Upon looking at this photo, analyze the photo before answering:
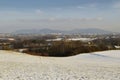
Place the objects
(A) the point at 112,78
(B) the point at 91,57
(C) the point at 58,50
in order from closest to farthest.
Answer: (A) the point at 112,78 < (B) the point at 91,57 < (C) the point at 58,50

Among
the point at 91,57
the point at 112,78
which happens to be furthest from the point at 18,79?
the point at 91,57

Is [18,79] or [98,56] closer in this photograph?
[18,79]

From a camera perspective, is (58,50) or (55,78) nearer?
(55,78)

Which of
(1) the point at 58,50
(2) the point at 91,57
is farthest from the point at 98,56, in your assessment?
(1) the point at 58,50

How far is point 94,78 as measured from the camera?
44.6 feet

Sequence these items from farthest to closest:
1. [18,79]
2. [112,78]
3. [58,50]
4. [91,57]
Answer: [58,50] → [91,57] → [112,78] → [18,79]

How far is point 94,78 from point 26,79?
3438 millimetres

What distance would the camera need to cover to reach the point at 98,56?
106 feet

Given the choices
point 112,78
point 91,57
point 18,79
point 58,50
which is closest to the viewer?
point 18,79

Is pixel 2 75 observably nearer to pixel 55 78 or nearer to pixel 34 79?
pixel 34 79

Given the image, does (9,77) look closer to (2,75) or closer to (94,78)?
(2,75)

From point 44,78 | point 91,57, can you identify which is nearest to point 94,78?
point 44,78

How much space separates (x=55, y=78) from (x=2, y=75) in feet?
9.32

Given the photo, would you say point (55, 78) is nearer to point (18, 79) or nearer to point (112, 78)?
point (18, 79)
